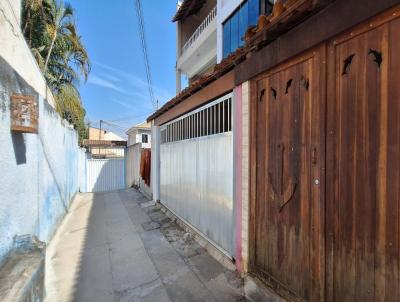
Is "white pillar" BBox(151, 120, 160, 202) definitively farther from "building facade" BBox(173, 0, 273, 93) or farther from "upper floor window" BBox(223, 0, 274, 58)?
"upper floor window" BBox(223, 0, 274, 58)

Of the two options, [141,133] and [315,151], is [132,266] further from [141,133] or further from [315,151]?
[141,133]

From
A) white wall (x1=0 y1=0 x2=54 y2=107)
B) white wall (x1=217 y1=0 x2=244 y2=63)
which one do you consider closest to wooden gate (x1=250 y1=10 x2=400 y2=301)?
white wall (x1=0 y1=0 x2=54 y2=107)

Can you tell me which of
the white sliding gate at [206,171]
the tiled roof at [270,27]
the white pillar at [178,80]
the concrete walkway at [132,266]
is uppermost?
the white pillar at [178,80]

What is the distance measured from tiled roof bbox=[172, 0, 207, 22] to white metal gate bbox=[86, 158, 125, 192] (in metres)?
9.54

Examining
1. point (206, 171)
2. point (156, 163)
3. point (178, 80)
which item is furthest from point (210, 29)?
point (206, 171)

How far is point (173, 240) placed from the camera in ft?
16.0

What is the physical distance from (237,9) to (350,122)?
341 inches

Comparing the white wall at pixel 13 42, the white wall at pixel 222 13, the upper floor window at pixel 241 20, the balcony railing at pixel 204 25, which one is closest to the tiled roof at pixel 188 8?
the balcony railing at pixel 204 25

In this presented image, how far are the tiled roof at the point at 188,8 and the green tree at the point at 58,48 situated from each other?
224 inches

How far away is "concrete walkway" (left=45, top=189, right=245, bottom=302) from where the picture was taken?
309cm

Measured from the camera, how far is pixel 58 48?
36.6 ft

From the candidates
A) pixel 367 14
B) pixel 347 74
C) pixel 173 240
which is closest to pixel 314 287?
pixel 347 74

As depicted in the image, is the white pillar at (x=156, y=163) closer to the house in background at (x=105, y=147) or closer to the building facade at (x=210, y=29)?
the building facade at (x=210, y=29)

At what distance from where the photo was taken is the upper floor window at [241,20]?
25.4 ft
